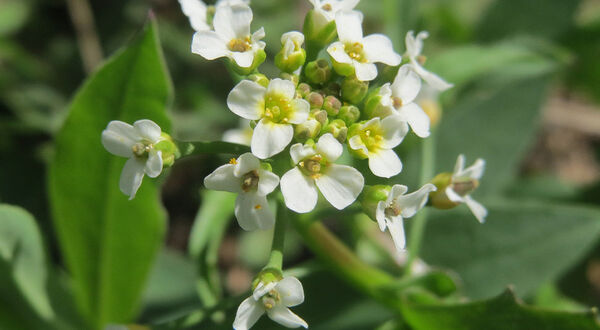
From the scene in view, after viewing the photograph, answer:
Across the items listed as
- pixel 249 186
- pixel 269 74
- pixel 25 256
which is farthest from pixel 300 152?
pixel 269 74

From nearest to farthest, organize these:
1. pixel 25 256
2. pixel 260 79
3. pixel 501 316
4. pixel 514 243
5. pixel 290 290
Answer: pixel 290 290
pixel 260 79
pixel 501 316
pixel 25 256
pixel 514 243

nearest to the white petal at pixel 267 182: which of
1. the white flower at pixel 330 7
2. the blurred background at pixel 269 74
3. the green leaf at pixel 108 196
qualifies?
the white flower at pixel 330 7

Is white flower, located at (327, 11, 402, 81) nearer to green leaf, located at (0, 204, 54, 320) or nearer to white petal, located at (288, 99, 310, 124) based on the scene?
white petal, located at (288, 99, 310, 124)

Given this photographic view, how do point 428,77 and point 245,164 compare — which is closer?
point 245,164

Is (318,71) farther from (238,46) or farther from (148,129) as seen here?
(148,129)

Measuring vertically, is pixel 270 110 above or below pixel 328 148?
above

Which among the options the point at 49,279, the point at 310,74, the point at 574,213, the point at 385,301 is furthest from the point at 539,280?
the point at 49,279

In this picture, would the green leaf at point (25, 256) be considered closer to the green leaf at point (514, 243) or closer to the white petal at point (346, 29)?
the white petal at point (346, 29)
